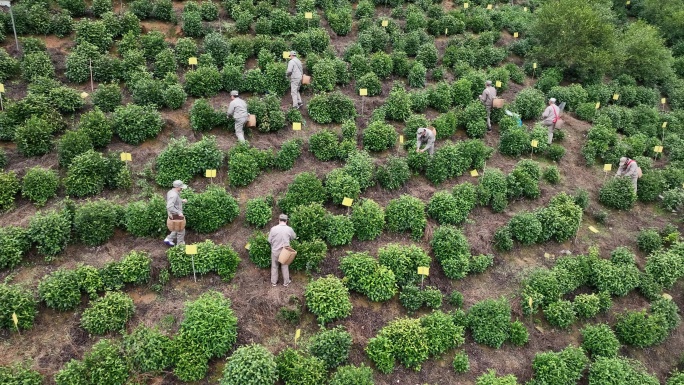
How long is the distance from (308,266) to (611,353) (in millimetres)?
7181

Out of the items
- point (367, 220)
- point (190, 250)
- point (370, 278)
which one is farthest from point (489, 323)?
point (190, 250)

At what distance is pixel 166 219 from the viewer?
13.1m

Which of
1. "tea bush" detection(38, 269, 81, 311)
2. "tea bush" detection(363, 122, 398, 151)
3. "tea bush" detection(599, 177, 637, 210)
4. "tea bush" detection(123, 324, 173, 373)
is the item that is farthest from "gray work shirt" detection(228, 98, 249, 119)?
"tea bush" detection(599, 177, 637, 210)

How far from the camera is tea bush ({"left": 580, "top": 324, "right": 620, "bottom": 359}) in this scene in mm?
12070

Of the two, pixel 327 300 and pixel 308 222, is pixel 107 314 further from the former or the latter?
pixel 308 222

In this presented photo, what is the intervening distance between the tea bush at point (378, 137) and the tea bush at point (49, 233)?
8675 mm

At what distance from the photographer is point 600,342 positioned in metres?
12.1

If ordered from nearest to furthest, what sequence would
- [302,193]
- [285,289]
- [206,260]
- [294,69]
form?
[206,260]
[285,289]
[302,193]
[294,69]

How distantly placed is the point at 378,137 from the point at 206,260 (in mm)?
6811

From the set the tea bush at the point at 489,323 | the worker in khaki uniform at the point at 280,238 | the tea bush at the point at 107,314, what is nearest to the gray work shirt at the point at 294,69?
the worker in khaki uniform at the point at 280,238

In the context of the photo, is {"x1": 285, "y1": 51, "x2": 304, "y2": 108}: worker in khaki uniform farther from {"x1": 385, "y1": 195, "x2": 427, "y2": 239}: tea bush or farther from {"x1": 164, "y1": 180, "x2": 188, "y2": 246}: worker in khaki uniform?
{"x1": 164, "y1": 180, "x2": 188, "y2": 246}: worker in khaki uniform

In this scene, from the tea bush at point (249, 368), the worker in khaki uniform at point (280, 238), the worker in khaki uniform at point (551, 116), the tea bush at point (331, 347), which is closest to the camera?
the tea bush at point (249, 368)

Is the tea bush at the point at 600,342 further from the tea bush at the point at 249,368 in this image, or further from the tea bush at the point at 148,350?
the tea bush at the point at 148,350

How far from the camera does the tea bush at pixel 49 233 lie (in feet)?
Result: 40.1
